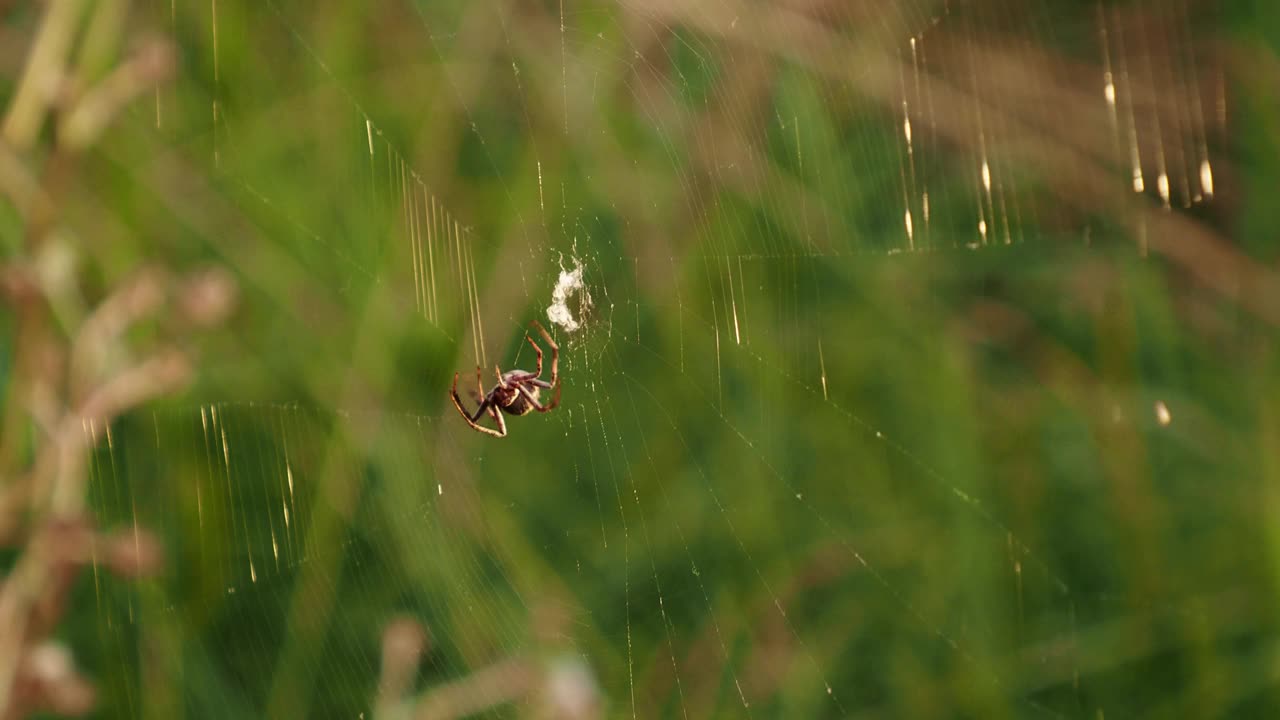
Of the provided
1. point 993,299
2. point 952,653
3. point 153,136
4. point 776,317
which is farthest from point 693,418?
point 153,136

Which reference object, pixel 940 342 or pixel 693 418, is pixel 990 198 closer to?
pixel 940 342

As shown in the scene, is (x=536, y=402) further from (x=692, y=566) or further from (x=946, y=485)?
(x=946, y=485)

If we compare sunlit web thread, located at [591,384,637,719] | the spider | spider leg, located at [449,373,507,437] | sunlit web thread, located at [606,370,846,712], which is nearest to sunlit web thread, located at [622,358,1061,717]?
sunlit web thread, located at [606,370,846,712]

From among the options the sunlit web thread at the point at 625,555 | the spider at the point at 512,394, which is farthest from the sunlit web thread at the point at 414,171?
the sunlit web thread at the point at 625,555

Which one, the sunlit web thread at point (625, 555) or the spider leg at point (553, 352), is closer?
the sunlit web thread at point (625, 555)

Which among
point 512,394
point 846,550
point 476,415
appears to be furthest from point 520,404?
point 846,550

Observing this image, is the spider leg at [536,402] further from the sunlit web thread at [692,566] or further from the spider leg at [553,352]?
the sunlit web thread at [692,566]
